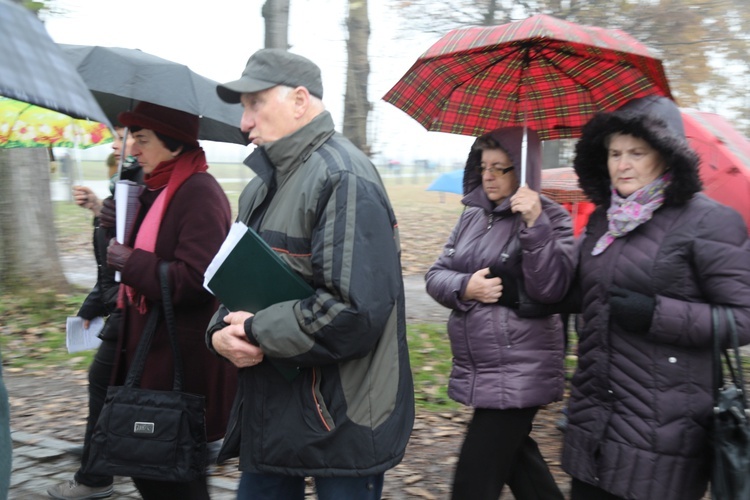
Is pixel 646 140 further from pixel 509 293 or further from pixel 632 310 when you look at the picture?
pixel 509 293

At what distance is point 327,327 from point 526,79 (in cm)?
188

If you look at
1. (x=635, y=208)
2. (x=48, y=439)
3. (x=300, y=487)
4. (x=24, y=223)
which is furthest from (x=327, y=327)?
(x=24, y=223)

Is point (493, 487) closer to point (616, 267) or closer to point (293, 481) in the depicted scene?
point (293, 481)

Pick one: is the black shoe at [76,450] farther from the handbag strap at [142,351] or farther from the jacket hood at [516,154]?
the jacket hood at [516,154]

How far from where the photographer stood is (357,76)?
22.8 feet

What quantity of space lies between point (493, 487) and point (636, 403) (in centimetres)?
83

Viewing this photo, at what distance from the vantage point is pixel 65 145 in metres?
5.53

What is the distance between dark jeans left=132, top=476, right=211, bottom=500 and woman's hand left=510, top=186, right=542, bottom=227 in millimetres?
1836

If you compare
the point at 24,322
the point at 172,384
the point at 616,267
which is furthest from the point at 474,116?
the point at 24,322

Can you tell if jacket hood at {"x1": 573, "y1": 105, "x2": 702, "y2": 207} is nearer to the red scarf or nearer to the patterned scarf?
the patterned scarf

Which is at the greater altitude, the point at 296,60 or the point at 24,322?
the point at 296,60

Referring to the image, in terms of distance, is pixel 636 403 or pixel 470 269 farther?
pixel 470 269

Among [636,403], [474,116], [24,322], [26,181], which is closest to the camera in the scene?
[636,403]

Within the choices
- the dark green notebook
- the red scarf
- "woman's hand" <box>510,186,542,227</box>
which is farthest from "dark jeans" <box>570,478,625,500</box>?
the red scarf
